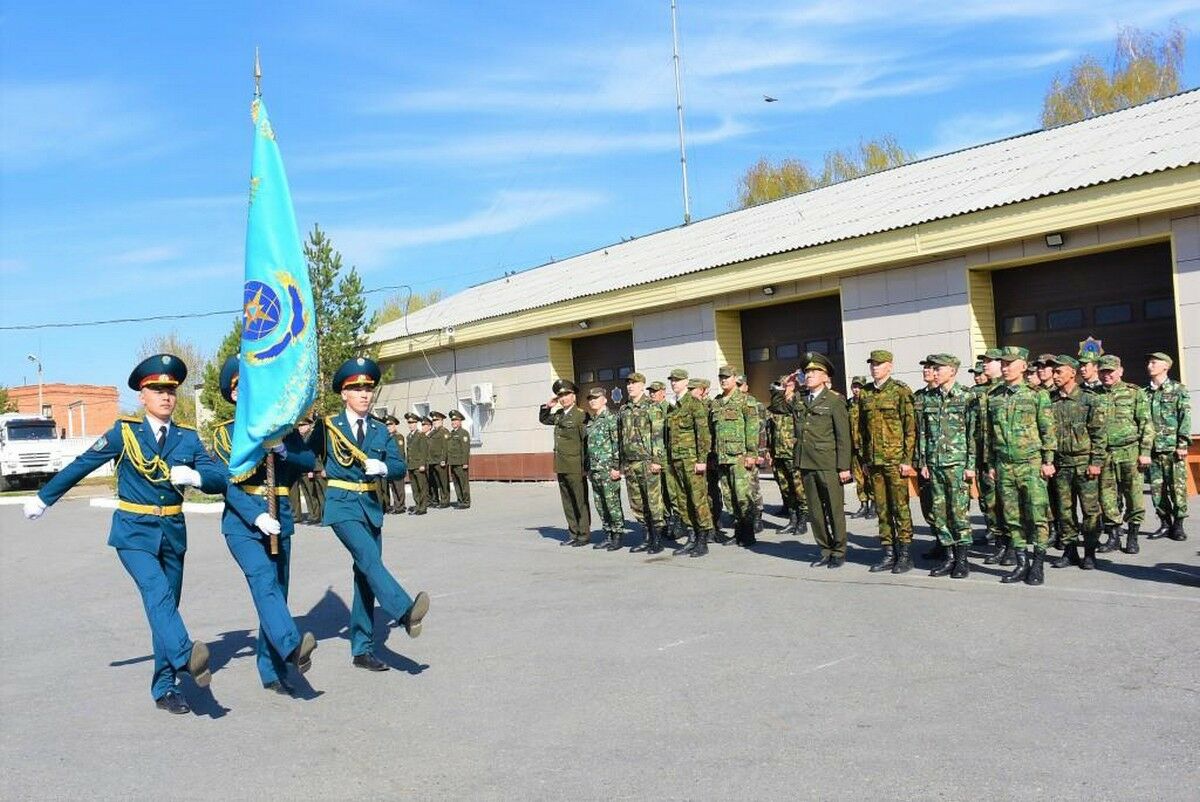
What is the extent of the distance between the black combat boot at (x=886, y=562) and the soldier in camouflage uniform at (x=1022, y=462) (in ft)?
3.62

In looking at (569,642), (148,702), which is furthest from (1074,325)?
(148,702)

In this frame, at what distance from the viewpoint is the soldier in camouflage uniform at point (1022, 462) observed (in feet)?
29.0

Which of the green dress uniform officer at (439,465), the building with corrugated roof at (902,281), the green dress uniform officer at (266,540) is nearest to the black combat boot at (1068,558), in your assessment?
the building with corrugated roof at (902,281)

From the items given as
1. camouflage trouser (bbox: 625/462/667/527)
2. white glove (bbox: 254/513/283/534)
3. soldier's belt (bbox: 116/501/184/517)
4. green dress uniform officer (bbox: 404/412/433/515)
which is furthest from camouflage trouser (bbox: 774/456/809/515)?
green dress uniform officer (bbox: 404/412/433/515)

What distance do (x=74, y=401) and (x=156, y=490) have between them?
4237 inches

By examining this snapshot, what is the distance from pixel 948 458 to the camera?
9430 millimetres

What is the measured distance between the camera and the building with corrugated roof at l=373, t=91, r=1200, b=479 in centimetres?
1469

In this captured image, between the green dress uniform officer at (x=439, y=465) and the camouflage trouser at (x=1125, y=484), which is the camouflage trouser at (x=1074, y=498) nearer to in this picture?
the camouflage trouser at (x=1125, y=484)

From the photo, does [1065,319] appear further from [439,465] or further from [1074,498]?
[439,465]

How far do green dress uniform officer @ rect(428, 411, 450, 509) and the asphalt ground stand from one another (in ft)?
30.1

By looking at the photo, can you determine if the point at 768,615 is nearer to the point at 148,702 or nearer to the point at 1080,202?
the point at 148,702

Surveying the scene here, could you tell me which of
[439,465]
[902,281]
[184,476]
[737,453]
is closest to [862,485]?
[737,453]

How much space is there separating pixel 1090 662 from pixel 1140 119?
13.8 meters

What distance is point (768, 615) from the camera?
8273 millimetres
